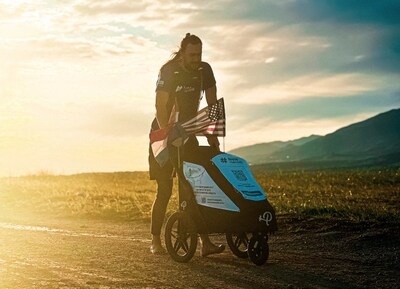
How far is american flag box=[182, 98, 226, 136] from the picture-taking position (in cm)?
812

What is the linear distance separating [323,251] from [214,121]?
249 cm

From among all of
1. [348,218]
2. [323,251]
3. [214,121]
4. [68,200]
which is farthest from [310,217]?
[68,200]

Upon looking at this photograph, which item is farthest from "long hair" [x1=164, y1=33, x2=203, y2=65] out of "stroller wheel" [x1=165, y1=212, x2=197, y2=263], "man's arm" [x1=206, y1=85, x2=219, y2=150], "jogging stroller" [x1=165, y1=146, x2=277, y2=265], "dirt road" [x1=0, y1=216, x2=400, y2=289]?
"dirt road" [x1=0, y1=216, x2=400, y2=289]

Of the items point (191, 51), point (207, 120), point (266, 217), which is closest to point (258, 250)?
point (266, 217)

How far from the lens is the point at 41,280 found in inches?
266

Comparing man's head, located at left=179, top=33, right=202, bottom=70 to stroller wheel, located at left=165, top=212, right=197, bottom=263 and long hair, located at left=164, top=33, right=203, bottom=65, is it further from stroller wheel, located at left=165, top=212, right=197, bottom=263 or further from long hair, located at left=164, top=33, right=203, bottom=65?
stroller wheel, located at left=165, top=212, right=197, bottom=263

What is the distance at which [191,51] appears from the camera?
319 inches

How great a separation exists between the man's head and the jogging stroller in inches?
40.9

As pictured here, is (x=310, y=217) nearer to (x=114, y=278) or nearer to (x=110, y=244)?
(x=110, y=244)

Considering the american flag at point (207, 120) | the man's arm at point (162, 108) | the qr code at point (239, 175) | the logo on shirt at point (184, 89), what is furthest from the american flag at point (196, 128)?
the qr code at point (239, 175)

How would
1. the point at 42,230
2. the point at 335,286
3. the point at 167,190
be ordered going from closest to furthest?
the point at 335,286 → the point at 167,190 → the point at 42,230

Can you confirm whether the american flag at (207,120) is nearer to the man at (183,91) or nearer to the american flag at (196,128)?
the american flag at (196,128)

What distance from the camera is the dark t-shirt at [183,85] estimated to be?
27.0ft

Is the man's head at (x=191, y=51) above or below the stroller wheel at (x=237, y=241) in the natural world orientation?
above
